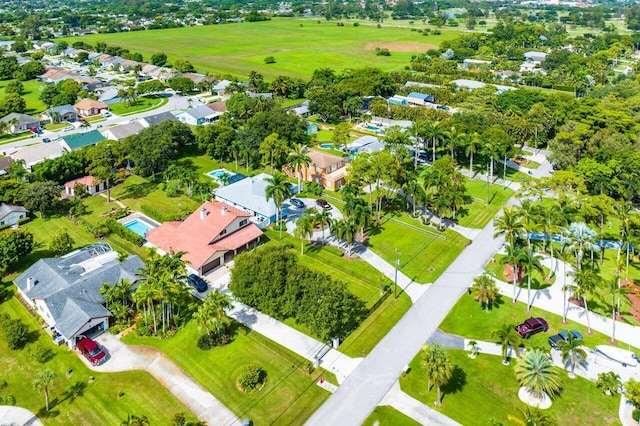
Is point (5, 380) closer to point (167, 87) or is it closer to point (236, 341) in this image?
point (236, 341)

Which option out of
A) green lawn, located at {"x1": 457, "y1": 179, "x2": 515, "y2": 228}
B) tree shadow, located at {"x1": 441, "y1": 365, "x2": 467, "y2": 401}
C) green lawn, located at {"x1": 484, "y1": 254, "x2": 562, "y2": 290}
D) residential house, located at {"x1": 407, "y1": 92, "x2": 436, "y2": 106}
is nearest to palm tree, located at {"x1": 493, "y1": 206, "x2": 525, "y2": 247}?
green lawn, located at {"x1": 484, "y1": 254, "x2": 562, "y2": 290}

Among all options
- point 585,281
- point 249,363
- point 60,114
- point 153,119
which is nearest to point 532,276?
point 585,281

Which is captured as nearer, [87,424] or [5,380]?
[87,424]

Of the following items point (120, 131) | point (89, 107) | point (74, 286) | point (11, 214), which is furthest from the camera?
point (89, 107)

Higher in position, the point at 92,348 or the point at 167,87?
the point at 167,87

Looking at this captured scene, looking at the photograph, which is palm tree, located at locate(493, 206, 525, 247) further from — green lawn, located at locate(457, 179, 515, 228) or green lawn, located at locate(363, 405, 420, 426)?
green lawn, located at locate(363, 405, 420, 426)

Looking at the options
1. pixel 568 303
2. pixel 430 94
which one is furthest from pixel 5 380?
pixel 430 94

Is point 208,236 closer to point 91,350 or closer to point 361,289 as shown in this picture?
point 91,350
